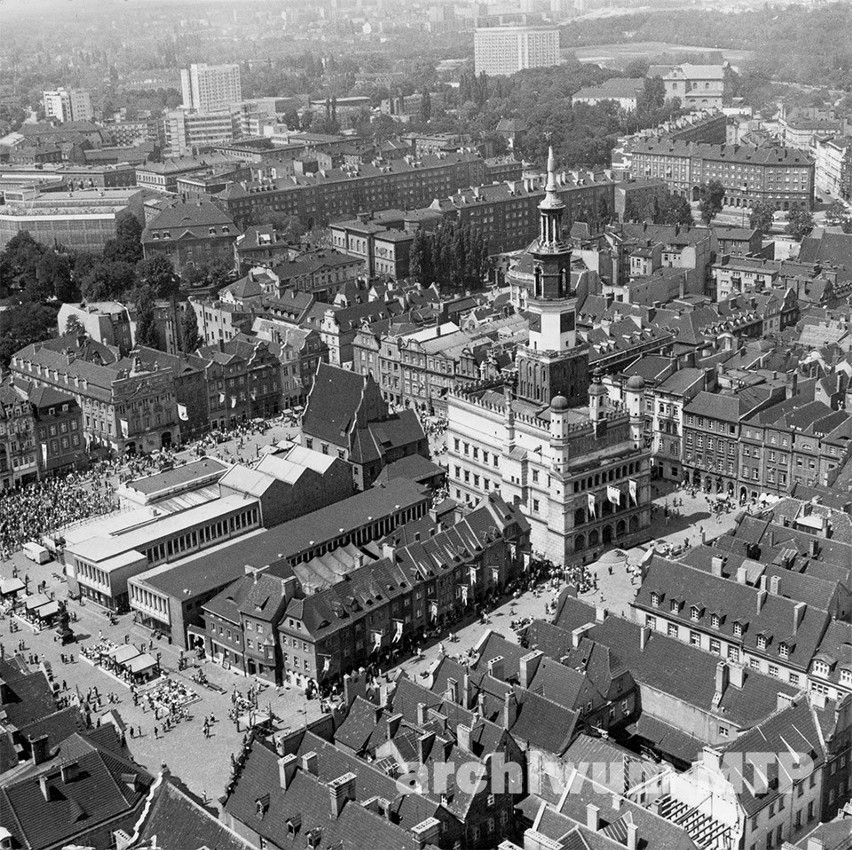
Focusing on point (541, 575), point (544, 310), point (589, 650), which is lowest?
point (541, 575)

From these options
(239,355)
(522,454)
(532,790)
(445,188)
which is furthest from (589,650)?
(445,188)

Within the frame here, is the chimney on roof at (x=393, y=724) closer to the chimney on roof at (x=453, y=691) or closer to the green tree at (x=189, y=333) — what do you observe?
the chimney on roof at (x=453, y=691)

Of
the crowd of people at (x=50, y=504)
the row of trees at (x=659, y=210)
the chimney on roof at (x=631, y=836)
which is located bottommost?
the crowd of people at (x=50, y=504)

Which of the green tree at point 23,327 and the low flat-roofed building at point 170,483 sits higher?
the green tree at point 23,327

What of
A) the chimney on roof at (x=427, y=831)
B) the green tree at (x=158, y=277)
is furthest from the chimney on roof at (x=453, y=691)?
the green tree at (x=158, y=277)

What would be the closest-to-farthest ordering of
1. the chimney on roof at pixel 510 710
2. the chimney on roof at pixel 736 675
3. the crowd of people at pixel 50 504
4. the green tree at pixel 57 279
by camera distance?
the chimney on roof at pixel 510 710, the chimney on roof at pixel 736 675, the crowd of people at pixel 50 504, the green tree at pixel 57 279

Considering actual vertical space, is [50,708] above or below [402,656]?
above

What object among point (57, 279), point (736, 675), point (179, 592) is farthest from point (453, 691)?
point (57, 279)

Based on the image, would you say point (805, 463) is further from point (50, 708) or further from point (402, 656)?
point (50, 708)
